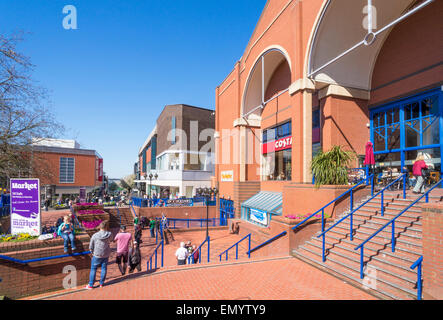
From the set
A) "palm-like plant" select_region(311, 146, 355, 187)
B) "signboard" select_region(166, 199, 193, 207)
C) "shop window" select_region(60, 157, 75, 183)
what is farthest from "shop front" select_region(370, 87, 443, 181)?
"shop window" select_region(60, 157, 75, 183)

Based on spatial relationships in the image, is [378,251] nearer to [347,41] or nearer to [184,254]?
[184,254]

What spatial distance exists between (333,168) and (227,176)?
42.3 ft

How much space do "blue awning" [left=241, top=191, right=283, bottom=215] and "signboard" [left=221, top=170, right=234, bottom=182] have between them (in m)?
3.37

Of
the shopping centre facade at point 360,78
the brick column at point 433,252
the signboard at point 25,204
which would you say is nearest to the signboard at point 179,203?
the shopping centre facade at point 360,78

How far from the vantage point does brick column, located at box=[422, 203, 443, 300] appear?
4.24 m

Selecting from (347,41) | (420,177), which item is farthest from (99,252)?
(347,41)

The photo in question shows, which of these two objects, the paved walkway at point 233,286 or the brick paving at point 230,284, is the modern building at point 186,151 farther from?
the paved walkway at point 233,286

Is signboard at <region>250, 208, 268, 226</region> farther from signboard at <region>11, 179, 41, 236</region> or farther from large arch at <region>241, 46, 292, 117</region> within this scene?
signboard at <region>11, 179, 41, 236</region>

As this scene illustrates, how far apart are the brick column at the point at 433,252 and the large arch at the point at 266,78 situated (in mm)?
12467

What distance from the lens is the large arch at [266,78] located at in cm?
1655

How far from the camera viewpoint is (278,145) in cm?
1769

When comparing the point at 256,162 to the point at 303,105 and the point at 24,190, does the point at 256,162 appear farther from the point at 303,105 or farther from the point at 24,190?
the point at 24,190

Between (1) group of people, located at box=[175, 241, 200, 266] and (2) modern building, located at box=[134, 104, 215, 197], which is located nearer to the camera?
(1) group of people, located at box=[175, 241, 200, 266]
